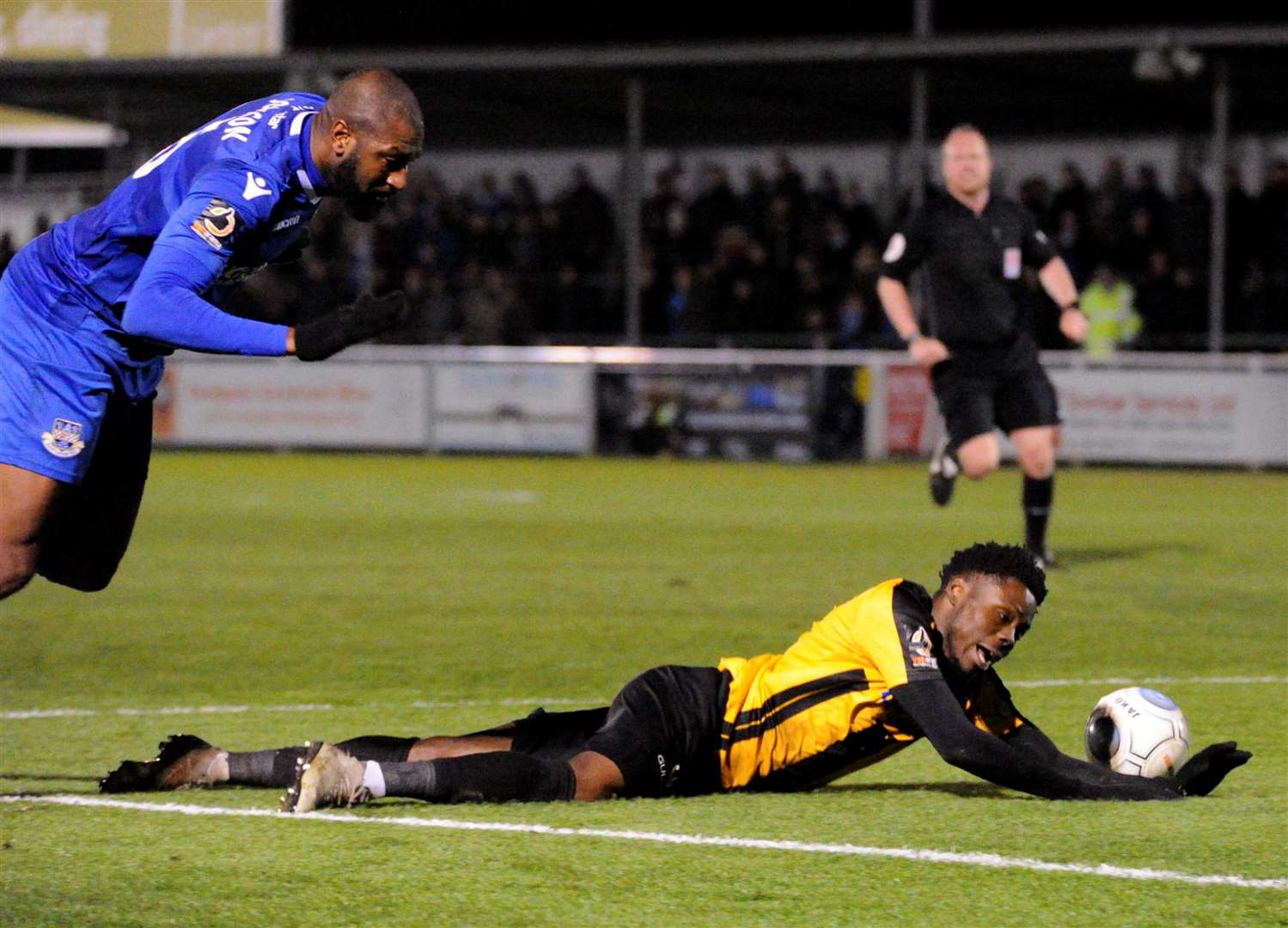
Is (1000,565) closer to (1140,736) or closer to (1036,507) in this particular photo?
(1140,736)

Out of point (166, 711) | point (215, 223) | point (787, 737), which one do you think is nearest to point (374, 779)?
point (787, 737)

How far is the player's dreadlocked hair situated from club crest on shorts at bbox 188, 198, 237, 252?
82.5 inches

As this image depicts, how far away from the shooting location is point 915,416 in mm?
21391

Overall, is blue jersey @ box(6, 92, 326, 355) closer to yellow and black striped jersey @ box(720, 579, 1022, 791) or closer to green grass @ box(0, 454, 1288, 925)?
green grass @ box(0, 454, 1288, 925)

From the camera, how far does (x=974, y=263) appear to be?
11.6 meters

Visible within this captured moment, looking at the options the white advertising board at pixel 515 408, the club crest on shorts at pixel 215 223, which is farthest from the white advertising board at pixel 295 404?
the club crest on shorts at pixel 215 223

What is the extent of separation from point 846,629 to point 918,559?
7015 millimetres

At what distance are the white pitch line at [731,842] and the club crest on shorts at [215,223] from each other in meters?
1.51

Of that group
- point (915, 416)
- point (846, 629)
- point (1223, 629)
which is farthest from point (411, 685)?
point (915, 416)

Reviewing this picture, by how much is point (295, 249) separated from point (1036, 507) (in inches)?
259

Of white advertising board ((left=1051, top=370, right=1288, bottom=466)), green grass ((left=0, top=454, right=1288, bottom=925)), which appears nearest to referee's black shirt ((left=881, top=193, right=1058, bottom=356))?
green grass ((left=0, top=454, right=1288, bottom=925))

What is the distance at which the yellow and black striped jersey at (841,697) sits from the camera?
5.38m

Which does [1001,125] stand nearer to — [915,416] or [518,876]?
[915,416]

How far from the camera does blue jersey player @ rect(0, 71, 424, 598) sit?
527 centimetres
